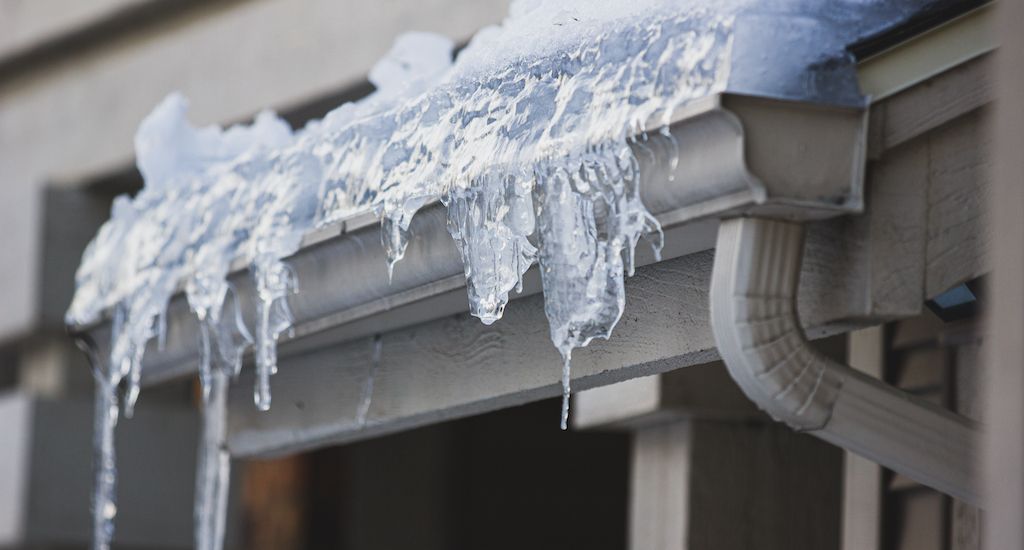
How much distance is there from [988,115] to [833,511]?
1794 millimetres

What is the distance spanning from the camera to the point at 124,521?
6.36 metres

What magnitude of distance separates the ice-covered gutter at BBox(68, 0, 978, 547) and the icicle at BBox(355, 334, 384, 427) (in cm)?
23

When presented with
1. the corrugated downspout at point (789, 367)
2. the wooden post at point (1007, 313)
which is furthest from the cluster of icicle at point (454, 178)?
the wooden post at point (1007, 313)

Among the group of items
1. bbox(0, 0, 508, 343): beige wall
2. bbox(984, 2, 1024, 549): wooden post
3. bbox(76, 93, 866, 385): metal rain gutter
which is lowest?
bbox(984, 2, 1024, 549): wooden post

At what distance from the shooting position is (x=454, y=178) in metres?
3.07

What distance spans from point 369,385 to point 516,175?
4.05ft

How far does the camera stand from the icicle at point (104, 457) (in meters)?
4.54

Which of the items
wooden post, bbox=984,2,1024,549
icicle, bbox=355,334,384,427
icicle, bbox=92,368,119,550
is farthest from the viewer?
icicle, bbox=92,368,119,550

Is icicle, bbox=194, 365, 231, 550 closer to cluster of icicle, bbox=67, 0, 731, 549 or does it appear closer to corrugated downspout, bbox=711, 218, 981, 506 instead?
cluster of icicle, bbox=67, 0, 731, 549

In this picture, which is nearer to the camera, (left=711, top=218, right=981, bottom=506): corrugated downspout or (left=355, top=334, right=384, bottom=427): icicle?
(left=711, top=218, right=981, bottom=506): corrugated downspout

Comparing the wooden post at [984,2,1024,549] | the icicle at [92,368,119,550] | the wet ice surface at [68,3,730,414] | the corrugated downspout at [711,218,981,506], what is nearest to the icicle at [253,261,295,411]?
the wet ice surface at [68,3,730,414]

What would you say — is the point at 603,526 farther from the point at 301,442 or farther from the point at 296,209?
the point at 296,209

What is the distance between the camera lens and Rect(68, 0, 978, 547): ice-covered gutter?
263cm

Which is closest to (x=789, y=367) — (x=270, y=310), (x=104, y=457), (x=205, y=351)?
(x=270, y=310)
